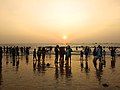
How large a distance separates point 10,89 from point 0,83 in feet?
8.66

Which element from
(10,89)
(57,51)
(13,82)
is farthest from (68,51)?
(10,89)

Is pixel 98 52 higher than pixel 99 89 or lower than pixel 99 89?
higher

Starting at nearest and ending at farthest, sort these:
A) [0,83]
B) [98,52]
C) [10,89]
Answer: [10,89], [0,83], [98,52]

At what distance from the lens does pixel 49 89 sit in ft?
59.4

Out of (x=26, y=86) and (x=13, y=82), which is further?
(x=13, y=82)

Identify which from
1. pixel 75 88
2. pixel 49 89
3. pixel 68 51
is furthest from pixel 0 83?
pixel 68 51

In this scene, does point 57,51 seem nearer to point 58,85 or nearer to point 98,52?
point 98,52

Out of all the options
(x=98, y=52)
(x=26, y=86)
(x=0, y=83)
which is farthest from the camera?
(x=98, y=52)

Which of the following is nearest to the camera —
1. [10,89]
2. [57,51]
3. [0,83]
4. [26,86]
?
[10,89]

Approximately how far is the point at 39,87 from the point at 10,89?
2042 millimetres

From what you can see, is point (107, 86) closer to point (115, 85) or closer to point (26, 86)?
point (115, 85)

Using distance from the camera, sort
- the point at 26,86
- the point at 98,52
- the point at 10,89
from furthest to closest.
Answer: the point at 98,52, the point at 26,86, the point at 10,89

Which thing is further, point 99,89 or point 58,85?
point 58,85

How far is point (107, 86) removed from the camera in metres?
19.2
